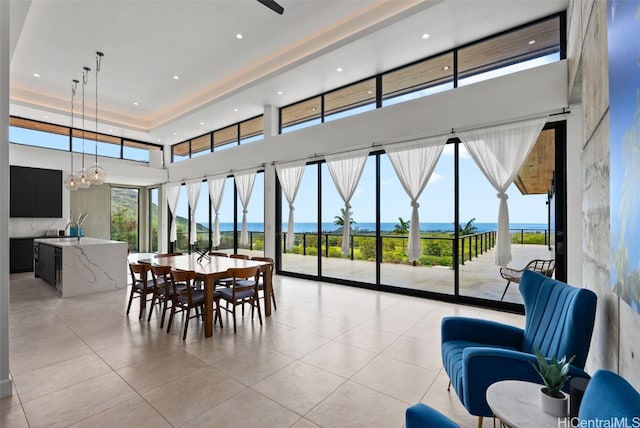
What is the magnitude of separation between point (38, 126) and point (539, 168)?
36.8 ft

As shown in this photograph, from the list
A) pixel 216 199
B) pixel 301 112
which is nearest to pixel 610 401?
pixel 301 112

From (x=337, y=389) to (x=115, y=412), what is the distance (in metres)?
1.56

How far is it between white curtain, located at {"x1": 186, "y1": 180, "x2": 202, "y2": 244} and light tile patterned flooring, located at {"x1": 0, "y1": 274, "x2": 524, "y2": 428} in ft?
16.0

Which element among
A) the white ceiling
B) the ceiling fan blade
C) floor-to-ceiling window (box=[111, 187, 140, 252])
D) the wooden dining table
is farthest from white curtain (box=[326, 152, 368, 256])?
floor-to-ceiling window (box=[111, 187, 140, 252])

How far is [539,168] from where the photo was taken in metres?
4.38

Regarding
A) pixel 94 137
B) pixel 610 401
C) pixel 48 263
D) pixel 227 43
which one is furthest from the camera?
pixel 94 137

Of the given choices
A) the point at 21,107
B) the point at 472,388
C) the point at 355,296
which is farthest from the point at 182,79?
the point at 472,388

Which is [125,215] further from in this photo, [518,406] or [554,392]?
[554,392]

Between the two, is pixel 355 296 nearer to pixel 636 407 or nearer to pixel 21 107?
pixel 636 407

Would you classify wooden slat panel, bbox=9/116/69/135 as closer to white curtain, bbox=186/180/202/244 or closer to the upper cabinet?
→ the upper cabinet

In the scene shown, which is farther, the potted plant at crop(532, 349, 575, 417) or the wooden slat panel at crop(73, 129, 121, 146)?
the wooden slat panel at crop(73, 129, 121, 146)

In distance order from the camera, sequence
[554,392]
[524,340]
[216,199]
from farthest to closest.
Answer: [216,199]
[524,340]
[554,392]

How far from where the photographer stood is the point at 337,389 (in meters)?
2.29

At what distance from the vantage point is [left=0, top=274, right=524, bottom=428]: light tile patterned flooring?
199cm
